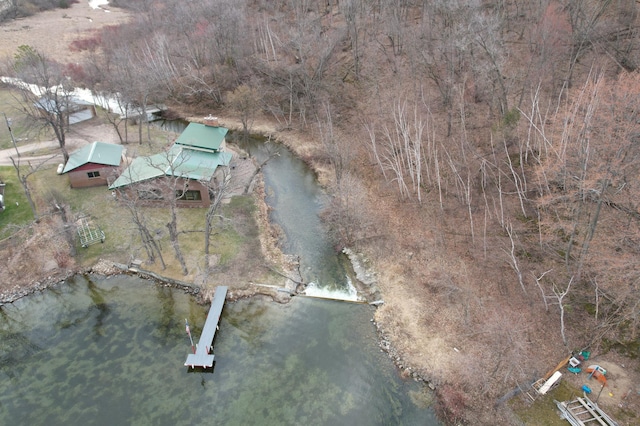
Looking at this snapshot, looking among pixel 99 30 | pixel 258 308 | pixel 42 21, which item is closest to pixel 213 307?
pixel 258 308

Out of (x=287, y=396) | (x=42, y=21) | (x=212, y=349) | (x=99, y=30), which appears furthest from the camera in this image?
(x=42, y=21)

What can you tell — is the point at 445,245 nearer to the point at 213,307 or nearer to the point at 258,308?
the point at 258,308

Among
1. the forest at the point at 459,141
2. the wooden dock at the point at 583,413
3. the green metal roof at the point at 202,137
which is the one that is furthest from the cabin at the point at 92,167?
the wooden dock at the point at 583,413

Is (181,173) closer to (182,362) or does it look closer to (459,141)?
(182,362)

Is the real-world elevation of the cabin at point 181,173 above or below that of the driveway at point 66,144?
above

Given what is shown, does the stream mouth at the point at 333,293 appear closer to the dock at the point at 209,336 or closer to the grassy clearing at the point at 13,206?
the dock at the point at 209,336

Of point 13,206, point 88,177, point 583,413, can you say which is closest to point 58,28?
point 88,177
